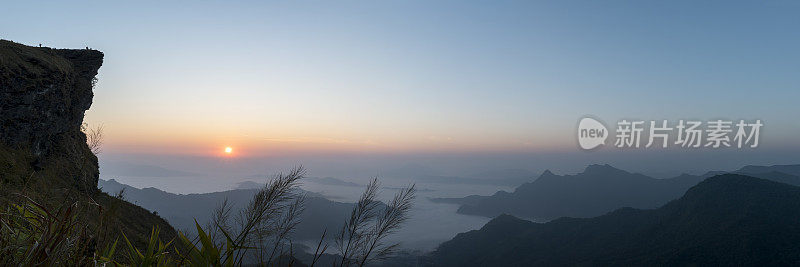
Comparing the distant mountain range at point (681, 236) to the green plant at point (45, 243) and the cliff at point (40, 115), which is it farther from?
the green plant at point (45, 243)

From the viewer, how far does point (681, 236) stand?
15588cm

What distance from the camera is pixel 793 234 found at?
465 ft

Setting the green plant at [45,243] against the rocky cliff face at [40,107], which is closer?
the green plant at [45,243]

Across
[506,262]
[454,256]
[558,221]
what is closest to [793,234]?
[558,221]

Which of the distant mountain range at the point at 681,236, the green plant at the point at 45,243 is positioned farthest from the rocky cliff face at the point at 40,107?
the distant mountain range at the point at 681,236

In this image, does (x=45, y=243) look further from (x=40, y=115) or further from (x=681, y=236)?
(x=681, y=236)

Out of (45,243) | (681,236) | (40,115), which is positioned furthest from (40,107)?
(681,236)

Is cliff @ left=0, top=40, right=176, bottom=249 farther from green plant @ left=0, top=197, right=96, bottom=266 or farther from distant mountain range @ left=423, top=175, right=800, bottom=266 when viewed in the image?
distant mountain range @ left=423, top=175, right=800, bottom=266

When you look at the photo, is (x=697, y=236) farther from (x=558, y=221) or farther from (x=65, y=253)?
(x=65, y=253)

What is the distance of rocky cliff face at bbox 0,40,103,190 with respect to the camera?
14.9 meters

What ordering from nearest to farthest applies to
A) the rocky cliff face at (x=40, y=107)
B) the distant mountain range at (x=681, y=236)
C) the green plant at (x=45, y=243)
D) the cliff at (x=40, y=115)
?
the green plant at (x=45, y=243), the cliff at (x=40, y=115), the rocky cliff face at (x=40, y=107), the distant mountain range at (x=681, y=236)

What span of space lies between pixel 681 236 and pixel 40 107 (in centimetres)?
20005

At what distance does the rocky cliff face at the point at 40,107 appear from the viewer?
14.9 m

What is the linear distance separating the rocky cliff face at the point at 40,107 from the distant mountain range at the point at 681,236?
156302mm
